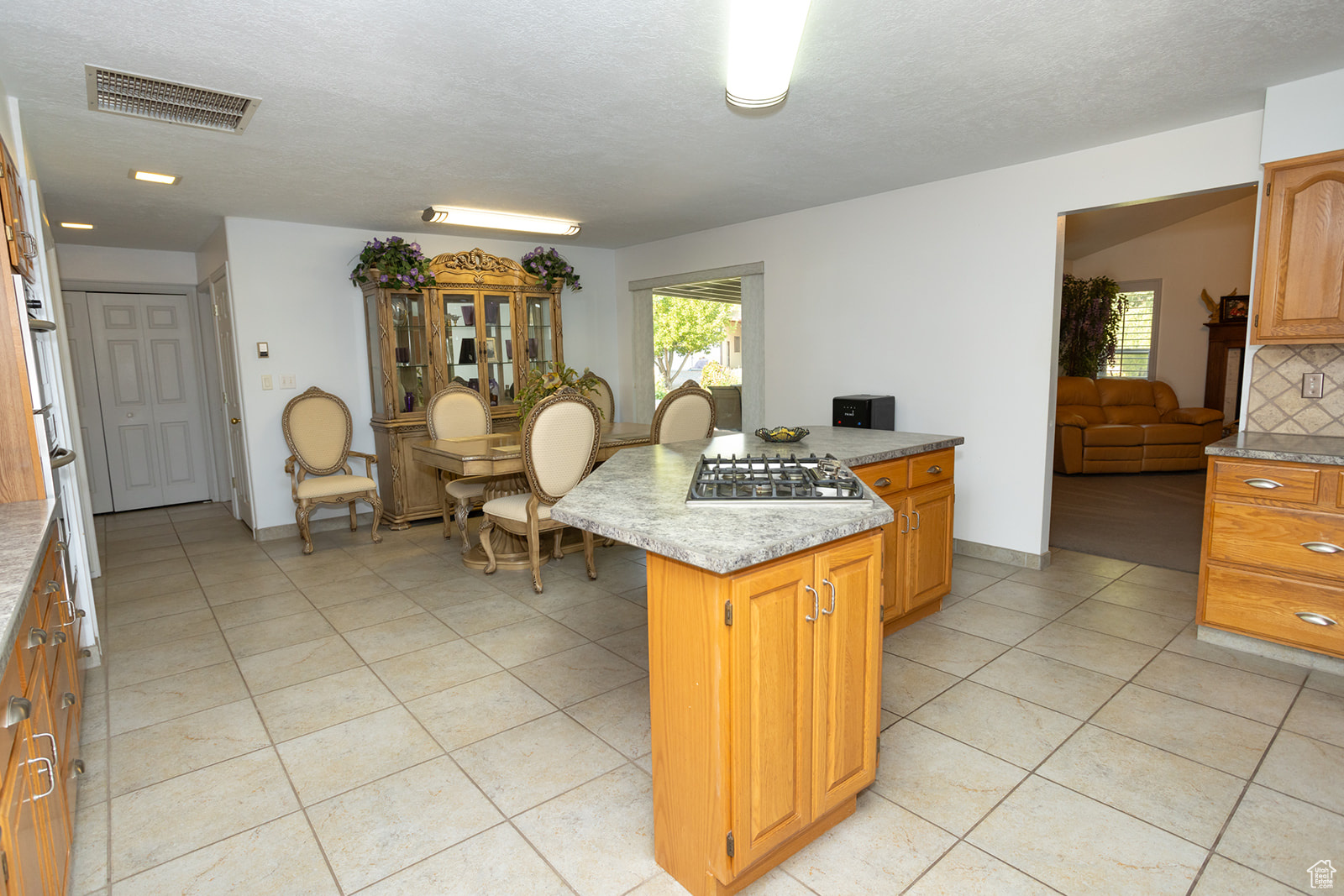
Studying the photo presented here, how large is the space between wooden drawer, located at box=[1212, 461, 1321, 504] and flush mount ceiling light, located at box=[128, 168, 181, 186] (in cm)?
521

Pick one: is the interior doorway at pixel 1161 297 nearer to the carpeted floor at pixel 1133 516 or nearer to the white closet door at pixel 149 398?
the carpeted floor at pixel 1133 516

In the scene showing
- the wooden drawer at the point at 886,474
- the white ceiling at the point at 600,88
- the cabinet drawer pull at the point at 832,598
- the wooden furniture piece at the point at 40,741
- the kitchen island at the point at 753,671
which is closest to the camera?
the wooden furniture piece at the point at 40,741

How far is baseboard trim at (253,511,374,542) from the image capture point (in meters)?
5.04

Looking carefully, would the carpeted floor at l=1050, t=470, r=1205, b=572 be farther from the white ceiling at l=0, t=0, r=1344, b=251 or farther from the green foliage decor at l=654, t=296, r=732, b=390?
the green foliage decor at l=654, t=296, r=732, b=390

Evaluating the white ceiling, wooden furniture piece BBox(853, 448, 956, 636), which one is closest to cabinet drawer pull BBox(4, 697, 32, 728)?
the white ceiling

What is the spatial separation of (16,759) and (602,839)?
126cm

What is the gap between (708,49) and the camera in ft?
7.55

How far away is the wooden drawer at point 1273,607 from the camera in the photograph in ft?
8.50

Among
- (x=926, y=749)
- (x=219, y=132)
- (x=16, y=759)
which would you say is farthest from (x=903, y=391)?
(x=16, y=759)

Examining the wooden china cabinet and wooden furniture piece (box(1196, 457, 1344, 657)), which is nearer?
wooden furniture piece (box(1196, 457, 1344, 657))

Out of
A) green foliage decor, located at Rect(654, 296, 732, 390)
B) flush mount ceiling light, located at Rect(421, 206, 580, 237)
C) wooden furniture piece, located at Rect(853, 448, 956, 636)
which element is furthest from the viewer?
green foliage decor, located at Rect(654, 296, 732, 390)

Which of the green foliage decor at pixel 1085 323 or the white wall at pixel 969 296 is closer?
the white wall at pixel 969 296

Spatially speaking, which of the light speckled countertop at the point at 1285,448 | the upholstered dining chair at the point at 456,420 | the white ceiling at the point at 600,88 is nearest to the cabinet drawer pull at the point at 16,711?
the white ceiling at the point at 600,88

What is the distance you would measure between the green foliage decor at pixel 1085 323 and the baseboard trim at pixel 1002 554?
477 centimetres
